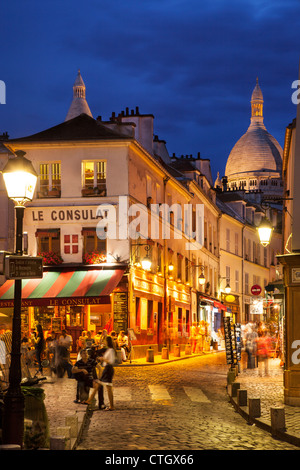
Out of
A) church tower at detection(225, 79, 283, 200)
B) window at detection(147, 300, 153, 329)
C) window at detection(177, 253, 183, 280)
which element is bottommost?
window at detection(147, 300, 153, 329)

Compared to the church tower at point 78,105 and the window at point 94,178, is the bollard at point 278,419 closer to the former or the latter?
the window at point 94,178

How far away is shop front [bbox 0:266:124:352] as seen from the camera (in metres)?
32.6

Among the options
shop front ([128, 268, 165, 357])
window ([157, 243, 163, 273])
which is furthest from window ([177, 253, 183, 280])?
window ([157, 243, 163, 273])

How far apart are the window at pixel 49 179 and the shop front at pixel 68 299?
144 inches

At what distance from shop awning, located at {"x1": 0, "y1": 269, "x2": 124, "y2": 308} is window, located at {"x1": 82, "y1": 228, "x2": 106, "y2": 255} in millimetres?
985

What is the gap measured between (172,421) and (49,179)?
23.4 m

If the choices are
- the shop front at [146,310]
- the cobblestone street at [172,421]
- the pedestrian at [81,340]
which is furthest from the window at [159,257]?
the cobblestone street at [172,421]

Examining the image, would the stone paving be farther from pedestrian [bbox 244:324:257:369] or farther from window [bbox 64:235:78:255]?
window [bbox 64:235:78:255]

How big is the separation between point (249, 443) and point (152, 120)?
3158 cm

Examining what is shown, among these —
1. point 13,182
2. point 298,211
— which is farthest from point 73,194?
point 13,182

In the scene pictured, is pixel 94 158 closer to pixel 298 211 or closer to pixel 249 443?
pixel 298 211

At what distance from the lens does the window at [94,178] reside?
1385 inches

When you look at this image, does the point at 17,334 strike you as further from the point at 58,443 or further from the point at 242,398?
the point at 242,398

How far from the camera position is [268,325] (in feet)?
140
